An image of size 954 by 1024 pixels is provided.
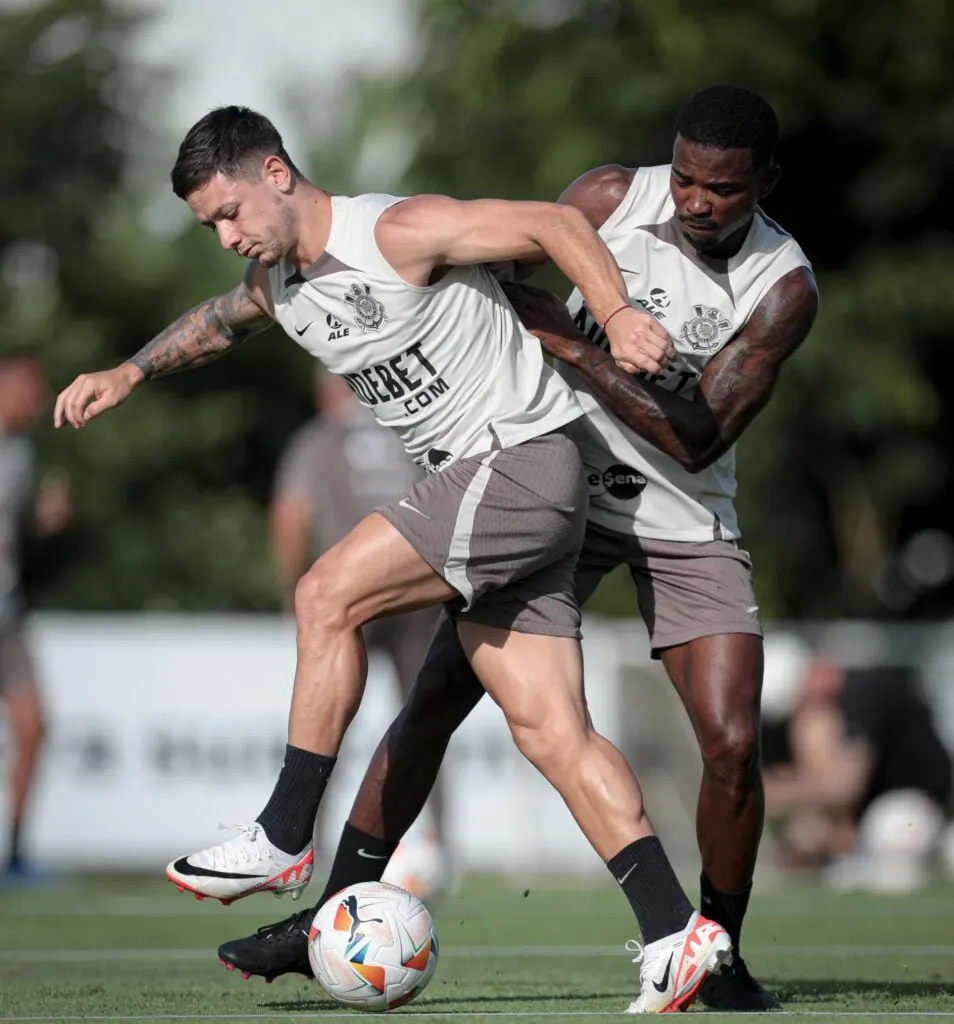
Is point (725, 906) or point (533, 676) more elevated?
point (533, 676)

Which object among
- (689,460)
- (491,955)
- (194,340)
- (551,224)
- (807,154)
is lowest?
(491,955)

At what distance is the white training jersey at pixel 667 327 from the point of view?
19.4 feet

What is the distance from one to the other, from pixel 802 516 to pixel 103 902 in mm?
12210

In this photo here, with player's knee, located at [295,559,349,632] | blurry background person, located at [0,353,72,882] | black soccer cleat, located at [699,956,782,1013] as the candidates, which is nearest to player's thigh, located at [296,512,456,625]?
player's knee, located at [295,559,349,632]

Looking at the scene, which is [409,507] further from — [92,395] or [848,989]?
[848,989]

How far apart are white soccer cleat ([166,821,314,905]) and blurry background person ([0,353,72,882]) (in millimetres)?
6448

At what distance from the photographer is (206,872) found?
5156 millimetres

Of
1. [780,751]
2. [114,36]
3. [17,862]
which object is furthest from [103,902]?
[114,36]

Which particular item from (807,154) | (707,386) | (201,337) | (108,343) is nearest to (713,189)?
(707,386)

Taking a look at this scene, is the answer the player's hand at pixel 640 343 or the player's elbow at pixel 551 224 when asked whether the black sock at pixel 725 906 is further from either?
the player's elbow at pixel 551 224

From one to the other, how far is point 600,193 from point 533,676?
1523mm

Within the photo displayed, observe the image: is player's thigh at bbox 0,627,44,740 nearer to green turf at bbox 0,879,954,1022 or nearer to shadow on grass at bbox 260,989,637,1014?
green turf at bbox 0,879,954,1022

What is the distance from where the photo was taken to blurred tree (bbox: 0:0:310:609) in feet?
86.3

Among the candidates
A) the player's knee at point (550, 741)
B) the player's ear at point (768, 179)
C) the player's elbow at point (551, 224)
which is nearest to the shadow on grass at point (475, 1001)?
the player's knee at point (550, 741)
